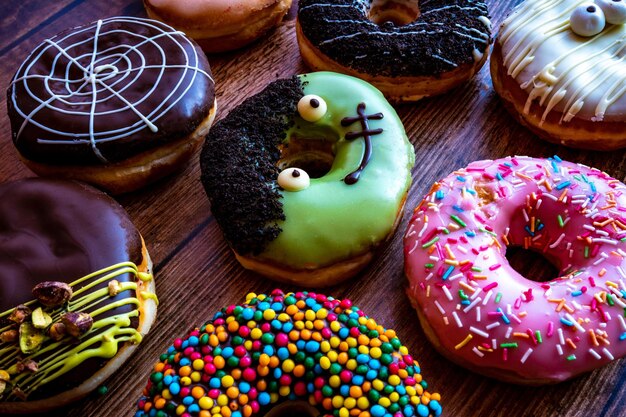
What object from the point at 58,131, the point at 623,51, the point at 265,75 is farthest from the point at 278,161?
the point at 623,51

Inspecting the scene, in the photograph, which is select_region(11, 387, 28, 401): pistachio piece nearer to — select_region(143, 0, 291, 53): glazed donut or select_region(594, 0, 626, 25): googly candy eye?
select_region(143, 0, 291, 53): glazed donut

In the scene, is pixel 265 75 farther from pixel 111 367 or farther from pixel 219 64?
pixel 111 367

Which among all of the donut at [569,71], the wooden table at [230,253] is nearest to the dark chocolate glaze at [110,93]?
the wooden table at [230,253]

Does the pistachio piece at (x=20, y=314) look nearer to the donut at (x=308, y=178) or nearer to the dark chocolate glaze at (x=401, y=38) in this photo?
the donut at (x=308, y=178)

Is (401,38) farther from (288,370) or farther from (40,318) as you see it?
(40,318)

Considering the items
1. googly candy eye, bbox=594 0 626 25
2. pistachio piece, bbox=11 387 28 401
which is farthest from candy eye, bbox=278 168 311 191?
Result: googly candy eye, bbox=594 0 626 25

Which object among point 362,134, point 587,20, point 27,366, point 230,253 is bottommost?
point 230,253

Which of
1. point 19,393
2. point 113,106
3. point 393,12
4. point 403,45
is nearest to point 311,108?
point 403,45

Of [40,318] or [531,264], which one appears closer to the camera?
[40,318]
